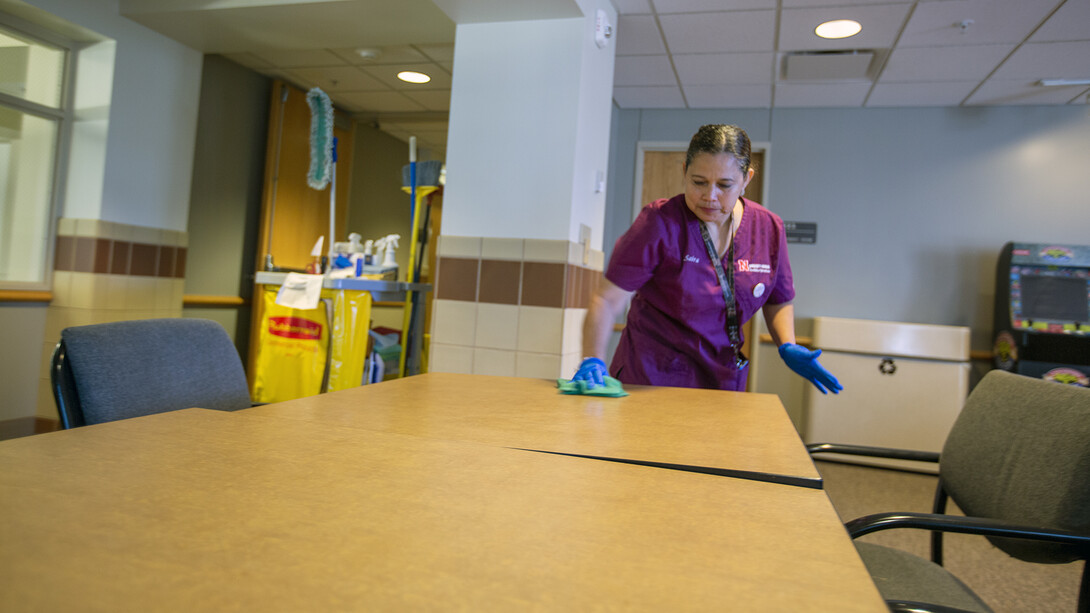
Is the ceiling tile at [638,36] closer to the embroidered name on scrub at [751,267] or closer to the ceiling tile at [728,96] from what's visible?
the ceiling tile at [728,96]

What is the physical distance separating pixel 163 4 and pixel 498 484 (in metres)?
3.68

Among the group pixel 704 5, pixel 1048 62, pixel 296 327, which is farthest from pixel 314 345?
pixel 1048 62

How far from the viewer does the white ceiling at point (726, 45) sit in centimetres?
315

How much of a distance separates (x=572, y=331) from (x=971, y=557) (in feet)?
6.27

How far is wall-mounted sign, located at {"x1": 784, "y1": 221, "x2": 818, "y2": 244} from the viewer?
4.81 m

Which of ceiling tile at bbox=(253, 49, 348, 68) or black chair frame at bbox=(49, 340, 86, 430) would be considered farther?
ceiling tile at bbox=(253, 49, 348, 68)

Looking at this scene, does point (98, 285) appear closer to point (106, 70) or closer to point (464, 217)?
point (106, 70)

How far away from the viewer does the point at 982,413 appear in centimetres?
142

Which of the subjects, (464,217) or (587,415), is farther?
(464,217)

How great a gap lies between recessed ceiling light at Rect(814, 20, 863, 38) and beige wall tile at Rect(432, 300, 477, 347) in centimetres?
232

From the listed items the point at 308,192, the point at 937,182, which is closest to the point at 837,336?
the point at 937,182

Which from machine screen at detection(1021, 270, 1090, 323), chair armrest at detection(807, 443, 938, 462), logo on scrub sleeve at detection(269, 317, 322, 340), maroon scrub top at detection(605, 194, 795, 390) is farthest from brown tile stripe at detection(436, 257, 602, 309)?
machine screen at detection(1021, 270, 1090, 323)

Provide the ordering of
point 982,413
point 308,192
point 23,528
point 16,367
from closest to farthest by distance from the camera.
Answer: point 23,528, point 982,413, point 16,367, point 308,192

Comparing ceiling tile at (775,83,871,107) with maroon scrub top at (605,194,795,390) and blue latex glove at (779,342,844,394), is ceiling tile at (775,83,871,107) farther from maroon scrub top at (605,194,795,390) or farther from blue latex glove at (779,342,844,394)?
blue latex glove at (779,342,844,394)
